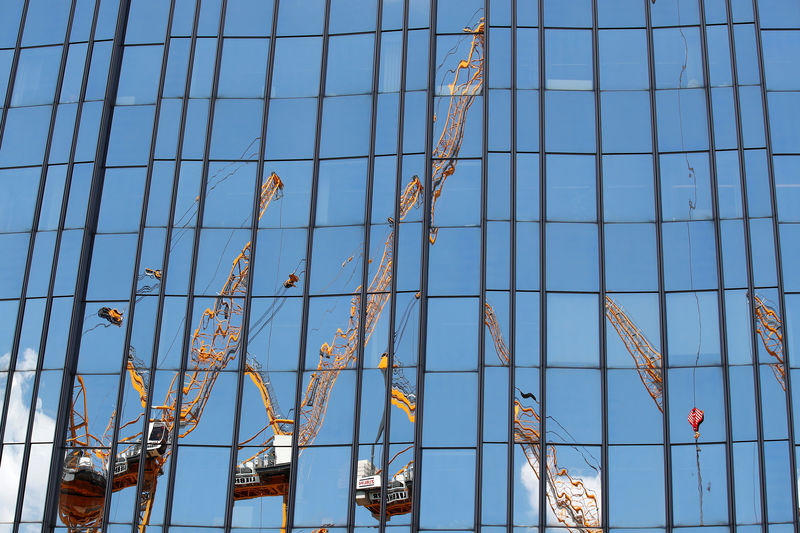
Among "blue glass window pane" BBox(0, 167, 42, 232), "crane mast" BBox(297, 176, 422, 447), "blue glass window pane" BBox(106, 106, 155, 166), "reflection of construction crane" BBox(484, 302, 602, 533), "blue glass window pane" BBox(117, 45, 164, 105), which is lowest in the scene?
"reflection of construction crane" BBox(484, 302, 602, 533)

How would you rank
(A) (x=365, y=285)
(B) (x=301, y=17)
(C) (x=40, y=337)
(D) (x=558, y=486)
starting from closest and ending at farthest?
(D) (x=558, y=486) < (A) (x=365, y=285) < (C) (x=40, y=337) < (B) (x=301, y=17)

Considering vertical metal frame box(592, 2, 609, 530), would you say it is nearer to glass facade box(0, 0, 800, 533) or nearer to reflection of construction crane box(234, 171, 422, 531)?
glass facade box(0, 0, 800, 533)

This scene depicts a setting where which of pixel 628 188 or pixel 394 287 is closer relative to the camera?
pixel 394 287

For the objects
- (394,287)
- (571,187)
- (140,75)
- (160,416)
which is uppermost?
(140,75)

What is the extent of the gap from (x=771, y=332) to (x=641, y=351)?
3291 millimetres

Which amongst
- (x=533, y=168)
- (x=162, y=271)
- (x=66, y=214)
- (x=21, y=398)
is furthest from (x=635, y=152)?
(x=21, y=398)

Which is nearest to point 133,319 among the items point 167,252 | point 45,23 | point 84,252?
point 167,252

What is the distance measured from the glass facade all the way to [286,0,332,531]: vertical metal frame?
2.8 inches

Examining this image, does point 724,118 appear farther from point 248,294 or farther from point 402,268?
point 248,294

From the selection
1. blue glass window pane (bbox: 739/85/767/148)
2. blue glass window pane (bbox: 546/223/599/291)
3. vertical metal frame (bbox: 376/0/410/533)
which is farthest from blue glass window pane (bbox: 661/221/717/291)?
vertical metal frame (bbox: 376/0/410/533)

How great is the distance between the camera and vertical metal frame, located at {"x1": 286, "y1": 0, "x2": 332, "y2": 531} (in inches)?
984

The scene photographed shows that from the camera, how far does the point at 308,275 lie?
26.8 metres

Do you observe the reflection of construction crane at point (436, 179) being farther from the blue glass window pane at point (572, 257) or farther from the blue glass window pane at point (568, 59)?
the blue glass window pane at point (572, 257)

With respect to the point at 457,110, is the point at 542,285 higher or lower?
lower
